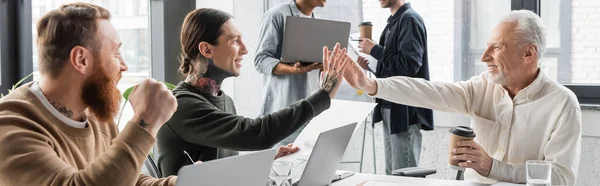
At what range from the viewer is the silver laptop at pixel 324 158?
2.08 meters

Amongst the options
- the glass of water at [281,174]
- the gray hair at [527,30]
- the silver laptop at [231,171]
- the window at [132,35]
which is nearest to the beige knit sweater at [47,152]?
the silver laptop at [231,171]

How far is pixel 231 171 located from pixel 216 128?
0.62m

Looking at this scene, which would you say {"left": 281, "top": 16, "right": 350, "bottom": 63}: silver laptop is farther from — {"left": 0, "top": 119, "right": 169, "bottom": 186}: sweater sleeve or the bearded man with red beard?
{"left": 0, "top": 119, "right": 169, "bottom": 186}: sweater sleeve

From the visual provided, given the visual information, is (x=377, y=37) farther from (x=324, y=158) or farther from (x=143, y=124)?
(x=143, y=124)

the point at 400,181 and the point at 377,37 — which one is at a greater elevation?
the point at 377,37

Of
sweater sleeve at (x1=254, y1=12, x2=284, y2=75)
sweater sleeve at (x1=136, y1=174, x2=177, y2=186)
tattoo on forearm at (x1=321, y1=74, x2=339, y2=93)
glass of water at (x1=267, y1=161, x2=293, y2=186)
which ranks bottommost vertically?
glass of water at (x1=267, y1=161, x2=293, y2=186)

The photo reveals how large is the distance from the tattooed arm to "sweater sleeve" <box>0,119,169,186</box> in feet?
3.29

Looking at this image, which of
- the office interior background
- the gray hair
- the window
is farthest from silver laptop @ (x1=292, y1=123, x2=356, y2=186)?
the window

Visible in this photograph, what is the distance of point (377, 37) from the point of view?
456 cm

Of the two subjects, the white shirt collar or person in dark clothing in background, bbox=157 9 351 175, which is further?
person in dark clothing in background, bbox=157 9 351 175

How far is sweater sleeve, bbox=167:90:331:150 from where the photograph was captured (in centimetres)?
229

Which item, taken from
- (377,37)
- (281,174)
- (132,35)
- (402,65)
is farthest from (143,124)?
(132,35)

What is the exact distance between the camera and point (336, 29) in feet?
11.6

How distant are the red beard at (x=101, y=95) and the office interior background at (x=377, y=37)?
1784mm
